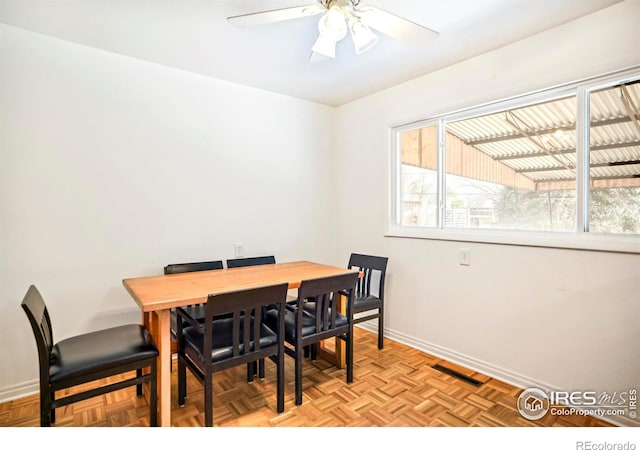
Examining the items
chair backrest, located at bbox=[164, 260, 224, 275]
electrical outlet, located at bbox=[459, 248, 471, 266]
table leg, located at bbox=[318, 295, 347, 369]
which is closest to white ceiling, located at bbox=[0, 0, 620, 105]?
electrical outlet, located at bbox=[459, 248, 471, 266]

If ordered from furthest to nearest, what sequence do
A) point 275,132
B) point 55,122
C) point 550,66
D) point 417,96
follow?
point 275,132, point 417,96, point 55,122, point 550,66

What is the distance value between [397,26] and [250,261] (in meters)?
2.11

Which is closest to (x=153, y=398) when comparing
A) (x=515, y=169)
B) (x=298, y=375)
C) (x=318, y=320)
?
(x=298, y=375)

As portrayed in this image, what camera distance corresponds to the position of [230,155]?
316 cm

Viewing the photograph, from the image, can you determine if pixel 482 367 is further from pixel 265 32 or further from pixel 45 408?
pixel 265 32

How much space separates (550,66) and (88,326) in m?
3.63

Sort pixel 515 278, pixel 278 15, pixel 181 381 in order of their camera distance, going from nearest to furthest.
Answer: pixel 278 15 → pixel 181 381 → pixel 515 278

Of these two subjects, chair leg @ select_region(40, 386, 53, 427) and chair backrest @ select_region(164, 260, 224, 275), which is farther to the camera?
chair backrest @ select_region(164, 260, 224, 275)

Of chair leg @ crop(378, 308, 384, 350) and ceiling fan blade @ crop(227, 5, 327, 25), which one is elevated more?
ceiling fan blade @ crop(227, 5, 327, 25)

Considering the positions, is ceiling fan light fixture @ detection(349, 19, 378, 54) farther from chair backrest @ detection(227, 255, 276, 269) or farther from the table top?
chair backrest @ detection(227, 255, 276, 269)

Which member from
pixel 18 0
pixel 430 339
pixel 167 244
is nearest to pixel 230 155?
pixel 167 244

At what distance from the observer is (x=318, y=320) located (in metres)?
2.26

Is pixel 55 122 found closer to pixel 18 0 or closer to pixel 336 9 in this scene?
pixel 18 0

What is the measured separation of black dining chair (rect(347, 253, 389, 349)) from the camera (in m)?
2.95
